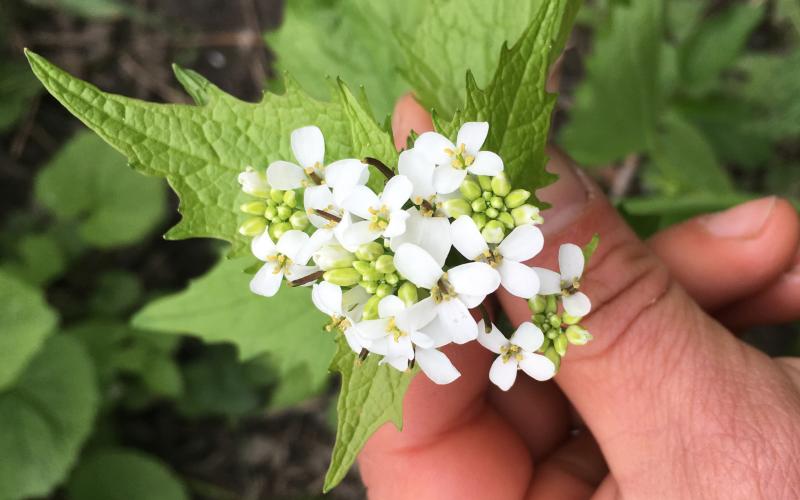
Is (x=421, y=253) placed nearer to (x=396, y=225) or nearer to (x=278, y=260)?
(x=396, y=225)

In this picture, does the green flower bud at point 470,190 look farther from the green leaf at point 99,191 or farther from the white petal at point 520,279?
the green leaf at point 99,191

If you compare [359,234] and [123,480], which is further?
[123,480]

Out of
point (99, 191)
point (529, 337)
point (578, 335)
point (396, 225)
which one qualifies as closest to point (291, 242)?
point (396, 225)

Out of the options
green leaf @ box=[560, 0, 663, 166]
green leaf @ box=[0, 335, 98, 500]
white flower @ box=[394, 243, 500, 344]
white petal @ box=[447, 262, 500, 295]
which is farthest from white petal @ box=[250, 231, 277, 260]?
green leaf @ box=[0, 335, 98, 500]

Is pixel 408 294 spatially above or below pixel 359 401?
above

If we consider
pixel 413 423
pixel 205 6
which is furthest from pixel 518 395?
pixel 205 6

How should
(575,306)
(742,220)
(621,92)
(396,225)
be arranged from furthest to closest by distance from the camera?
1. (621,92)
2. (742,220)
3. (575,306)
4. (396,225)
